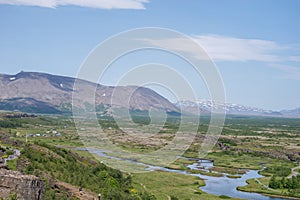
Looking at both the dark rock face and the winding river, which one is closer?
the dark rock face

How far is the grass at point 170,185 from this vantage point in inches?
1905

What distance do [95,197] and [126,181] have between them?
15.8 meters

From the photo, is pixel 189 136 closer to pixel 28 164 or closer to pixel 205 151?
pixel 205 151

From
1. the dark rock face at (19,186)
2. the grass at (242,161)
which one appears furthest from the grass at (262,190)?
the dark rock face at (19,186)

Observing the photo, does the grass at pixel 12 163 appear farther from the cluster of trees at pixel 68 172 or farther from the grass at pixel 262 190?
the grass at pixel 262 190

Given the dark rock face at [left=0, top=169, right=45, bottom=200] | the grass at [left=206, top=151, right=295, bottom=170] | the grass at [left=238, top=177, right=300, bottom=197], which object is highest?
the dark rock face at [left=0, top=169, right=45, bottom=200]

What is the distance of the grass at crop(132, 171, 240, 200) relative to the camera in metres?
48.4

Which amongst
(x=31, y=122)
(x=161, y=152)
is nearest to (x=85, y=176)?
(x=161, y=152)

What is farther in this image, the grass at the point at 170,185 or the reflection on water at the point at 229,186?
the reflection on water at the point at 229,186

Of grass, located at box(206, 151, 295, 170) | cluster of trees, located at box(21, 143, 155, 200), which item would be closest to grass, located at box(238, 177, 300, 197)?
grass, located at box(206, 151, 295, 170)

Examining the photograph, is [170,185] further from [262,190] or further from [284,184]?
[284,184]

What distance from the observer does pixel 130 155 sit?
267 ft

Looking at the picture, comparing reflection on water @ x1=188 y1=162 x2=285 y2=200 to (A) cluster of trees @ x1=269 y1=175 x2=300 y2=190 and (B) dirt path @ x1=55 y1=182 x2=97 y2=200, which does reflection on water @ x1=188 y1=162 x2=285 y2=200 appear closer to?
(A) cluster of trees @ x1=269 y1=175 x2=300 y2=190

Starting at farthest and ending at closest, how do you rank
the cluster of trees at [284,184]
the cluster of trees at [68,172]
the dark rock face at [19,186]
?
the cluster of trees at [284,184], the cluster of trees at [68,172], the dark rock face at [19,186]
